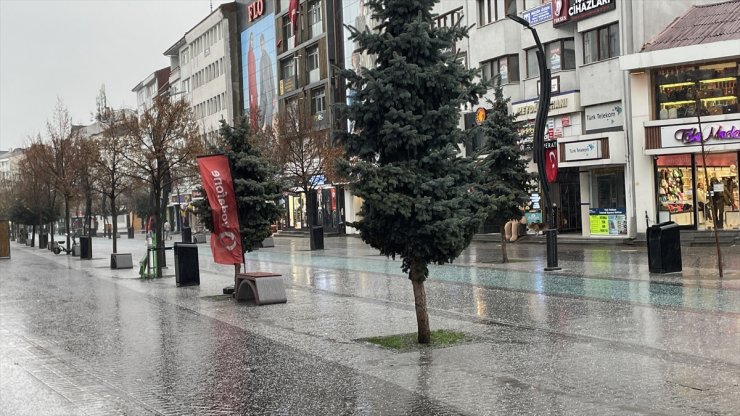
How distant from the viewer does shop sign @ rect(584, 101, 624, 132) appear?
3416 centimetres

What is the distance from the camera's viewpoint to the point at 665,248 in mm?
19203

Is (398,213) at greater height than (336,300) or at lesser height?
greater

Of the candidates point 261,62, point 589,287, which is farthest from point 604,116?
point 261,62

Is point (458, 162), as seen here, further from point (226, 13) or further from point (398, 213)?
point (226, 13)

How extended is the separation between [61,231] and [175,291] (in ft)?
308

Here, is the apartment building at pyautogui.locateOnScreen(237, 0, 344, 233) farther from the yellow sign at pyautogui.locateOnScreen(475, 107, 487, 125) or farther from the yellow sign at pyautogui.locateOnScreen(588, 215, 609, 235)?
the yellow sign at pyautogui.locateOnScreen(588, 215, 609, 235)

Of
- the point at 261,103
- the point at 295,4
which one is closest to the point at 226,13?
the point at 261,103

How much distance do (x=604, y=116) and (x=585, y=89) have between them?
146cm

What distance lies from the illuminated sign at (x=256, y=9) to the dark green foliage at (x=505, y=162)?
176ft

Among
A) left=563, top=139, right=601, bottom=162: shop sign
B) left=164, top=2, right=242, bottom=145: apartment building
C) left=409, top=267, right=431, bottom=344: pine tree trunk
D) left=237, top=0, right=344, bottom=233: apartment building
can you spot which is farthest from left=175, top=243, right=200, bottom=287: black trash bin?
left=164, top=2, right=242, bottom=145: apartment building

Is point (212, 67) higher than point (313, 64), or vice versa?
point (212, 67)

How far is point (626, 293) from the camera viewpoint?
16.1 meters

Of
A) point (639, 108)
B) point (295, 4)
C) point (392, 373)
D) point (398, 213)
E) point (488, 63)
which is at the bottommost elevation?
point (392, 373)

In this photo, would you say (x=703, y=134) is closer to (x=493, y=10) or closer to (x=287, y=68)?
(x=493, y=10)
